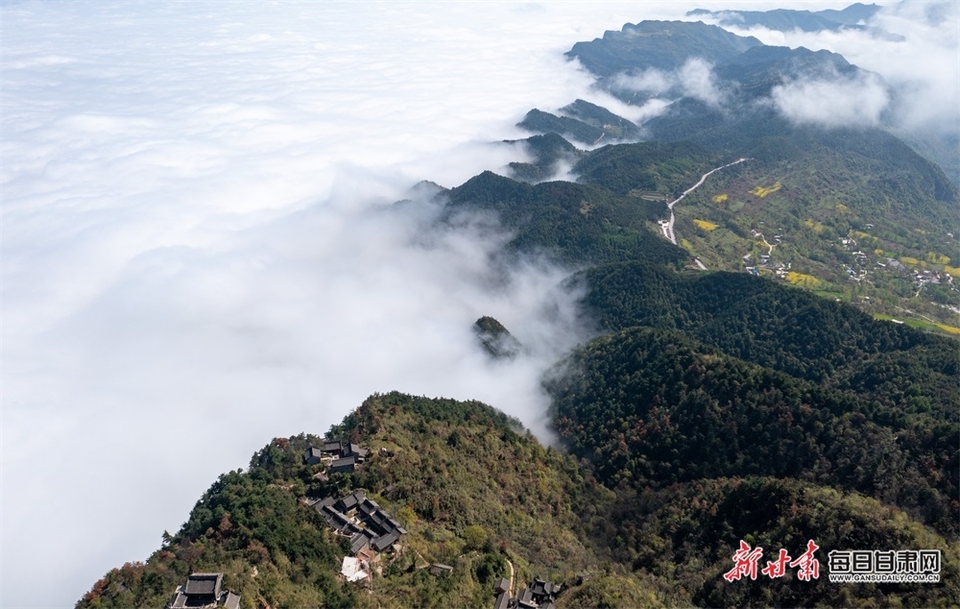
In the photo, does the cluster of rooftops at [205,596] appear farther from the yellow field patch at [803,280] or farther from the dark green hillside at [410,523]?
the yellow field patch at [803,280]

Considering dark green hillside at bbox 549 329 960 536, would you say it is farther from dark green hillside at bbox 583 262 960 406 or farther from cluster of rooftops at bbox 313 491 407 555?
cluster of rooftops at bbox 313 491 407 555

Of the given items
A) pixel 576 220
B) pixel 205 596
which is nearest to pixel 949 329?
pixel 576 220

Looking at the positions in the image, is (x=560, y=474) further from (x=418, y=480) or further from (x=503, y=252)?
(x=503, y=252)

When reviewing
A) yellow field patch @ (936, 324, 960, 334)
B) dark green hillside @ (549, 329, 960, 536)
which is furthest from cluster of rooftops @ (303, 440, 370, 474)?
yellow field patch @ (936, 324, 960, 334)

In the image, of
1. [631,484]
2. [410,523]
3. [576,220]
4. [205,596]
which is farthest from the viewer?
[576,220]

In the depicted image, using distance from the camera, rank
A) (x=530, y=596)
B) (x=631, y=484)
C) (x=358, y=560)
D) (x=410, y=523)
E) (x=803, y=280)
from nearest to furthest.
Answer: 1. (x=358, y=560)
2. (x=530, y=596)
3. (x=410, y=523)
4. (x=631, y=484)
5. (x=803, y=280)

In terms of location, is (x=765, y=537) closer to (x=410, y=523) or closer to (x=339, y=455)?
(x=410, y=523)

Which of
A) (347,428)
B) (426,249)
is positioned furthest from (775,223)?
(347,428)
